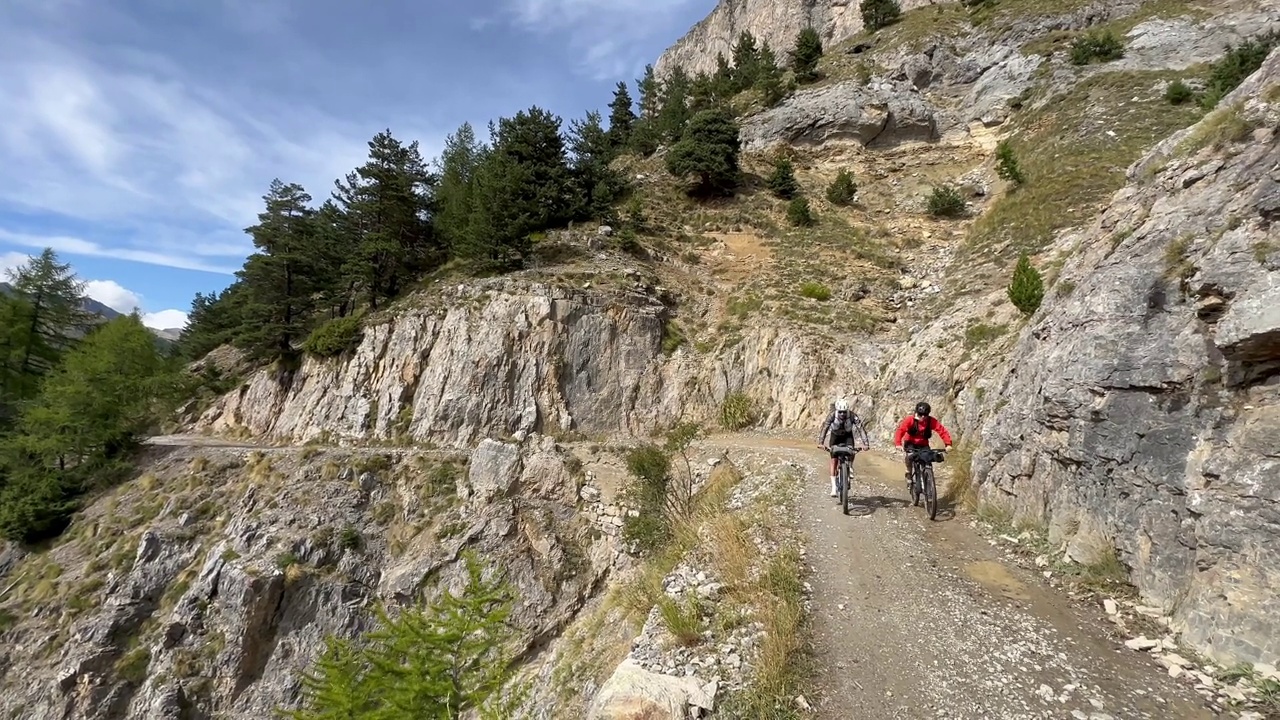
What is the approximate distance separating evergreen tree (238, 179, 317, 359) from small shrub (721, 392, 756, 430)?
2345cm

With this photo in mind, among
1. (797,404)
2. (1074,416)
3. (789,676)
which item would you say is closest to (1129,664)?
(789,676)

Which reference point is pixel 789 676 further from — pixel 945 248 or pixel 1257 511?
pixel 945 248

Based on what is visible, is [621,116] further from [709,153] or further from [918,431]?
[918,431]

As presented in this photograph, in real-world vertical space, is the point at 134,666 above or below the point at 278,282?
below

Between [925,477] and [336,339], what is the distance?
87.2 feet

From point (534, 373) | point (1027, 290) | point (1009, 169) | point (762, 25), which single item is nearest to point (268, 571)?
point (534, 373)

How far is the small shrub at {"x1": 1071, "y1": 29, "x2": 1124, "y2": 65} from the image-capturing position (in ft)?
104

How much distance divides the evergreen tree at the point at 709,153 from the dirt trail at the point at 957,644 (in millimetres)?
30482

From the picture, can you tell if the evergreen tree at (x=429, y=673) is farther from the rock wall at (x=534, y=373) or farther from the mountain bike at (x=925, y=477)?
the rock wall at (x=534, y=373)

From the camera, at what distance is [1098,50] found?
105 feet

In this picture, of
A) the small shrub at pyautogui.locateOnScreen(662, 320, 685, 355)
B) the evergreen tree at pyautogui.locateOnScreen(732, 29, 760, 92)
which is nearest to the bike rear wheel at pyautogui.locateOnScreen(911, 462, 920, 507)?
the small shrub at pyautogui.locateOnScreen(662, 320, 685, 355)

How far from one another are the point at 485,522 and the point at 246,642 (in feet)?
26.8

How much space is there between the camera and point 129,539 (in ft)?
65.7

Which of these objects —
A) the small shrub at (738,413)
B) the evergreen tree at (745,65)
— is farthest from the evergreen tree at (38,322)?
the evergreen tree at (745,65)
